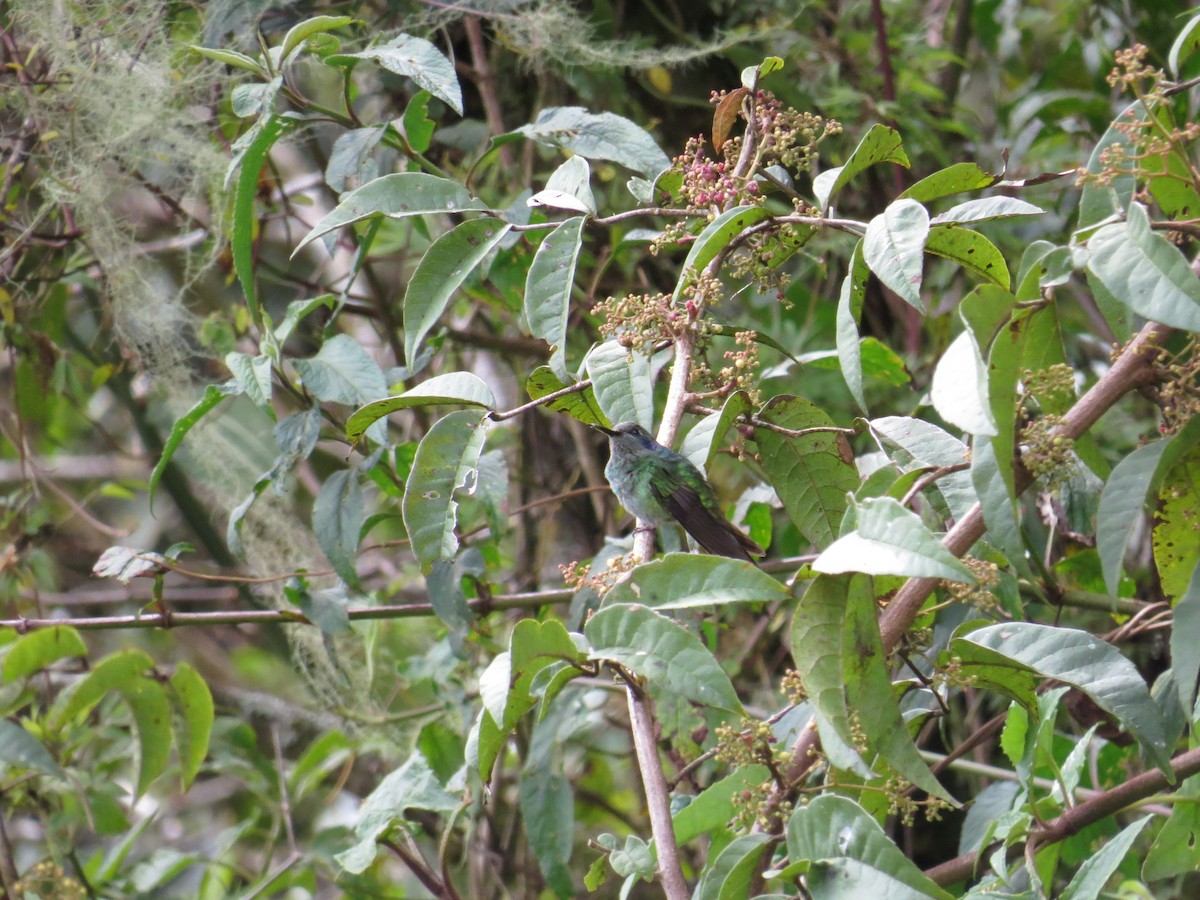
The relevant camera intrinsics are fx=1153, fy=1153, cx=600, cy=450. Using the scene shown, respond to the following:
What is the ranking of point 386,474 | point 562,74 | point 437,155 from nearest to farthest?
1. point 386,474
2. point 562,74
3. point 437,155

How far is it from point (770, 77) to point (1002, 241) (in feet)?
2.20

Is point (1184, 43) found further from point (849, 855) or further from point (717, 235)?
point (849, 855)

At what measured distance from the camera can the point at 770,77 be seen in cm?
264

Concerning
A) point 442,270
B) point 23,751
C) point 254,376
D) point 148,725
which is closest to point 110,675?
point 148,725

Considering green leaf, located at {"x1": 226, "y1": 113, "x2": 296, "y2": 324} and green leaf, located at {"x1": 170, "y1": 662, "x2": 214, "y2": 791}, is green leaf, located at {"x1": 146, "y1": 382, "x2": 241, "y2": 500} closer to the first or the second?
green leaf, located at {"x1": 226, "y1": 113, "x2": 296, "y2": 324}

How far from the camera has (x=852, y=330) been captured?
3.64 ft

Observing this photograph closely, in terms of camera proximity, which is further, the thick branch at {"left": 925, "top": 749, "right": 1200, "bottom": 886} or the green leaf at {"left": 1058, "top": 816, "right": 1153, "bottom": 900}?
the thick branch at {"left": 925, "top": 749, "right": 1200, "bottom": 886}

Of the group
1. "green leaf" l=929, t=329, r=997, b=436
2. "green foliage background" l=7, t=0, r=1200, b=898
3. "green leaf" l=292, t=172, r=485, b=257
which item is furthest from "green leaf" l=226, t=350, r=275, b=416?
"green leaf" l=929, t=329, r=997, b=436

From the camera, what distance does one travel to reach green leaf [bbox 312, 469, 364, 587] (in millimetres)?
1714

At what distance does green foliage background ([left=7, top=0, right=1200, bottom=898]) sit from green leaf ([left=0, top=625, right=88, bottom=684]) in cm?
2

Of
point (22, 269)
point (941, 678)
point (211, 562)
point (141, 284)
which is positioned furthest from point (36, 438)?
point (941, 678)

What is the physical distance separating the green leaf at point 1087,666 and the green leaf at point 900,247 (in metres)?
0.35

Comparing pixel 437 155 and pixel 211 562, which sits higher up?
pixel 437 155

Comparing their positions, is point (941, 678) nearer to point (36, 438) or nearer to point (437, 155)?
point (437, 155)
